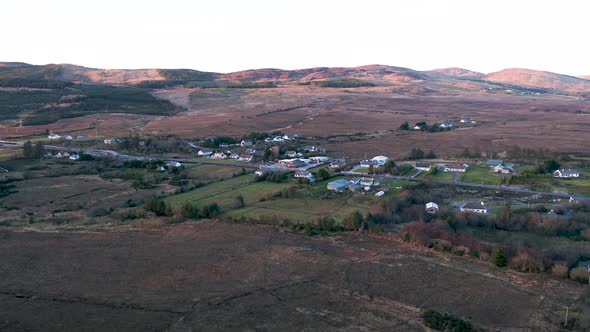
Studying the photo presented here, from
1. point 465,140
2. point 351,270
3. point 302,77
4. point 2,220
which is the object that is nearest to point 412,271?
point 351,270

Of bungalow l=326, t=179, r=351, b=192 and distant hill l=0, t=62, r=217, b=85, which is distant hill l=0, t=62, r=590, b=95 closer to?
distant hill l=0, t=62, r=217, b=85

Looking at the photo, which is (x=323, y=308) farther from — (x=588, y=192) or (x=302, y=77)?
(x=302, y=77)

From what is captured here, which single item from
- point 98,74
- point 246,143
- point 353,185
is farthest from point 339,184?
point 98,74

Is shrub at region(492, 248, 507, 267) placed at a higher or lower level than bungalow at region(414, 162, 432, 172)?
lower

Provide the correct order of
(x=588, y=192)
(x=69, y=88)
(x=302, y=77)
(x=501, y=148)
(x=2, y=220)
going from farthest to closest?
(x=302, y=77) < (x=69, y=88) < (x=501, y=148) < (x=588, y=192) < (x=2, y=220)

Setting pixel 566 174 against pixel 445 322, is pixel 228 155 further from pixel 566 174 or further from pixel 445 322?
pixel 445 322

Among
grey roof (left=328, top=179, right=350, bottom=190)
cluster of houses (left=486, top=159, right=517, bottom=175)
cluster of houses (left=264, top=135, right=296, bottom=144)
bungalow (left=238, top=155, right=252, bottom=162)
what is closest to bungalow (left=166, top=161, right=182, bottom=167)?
bungalow (left=238, top=155, right=252, bottom=162)
